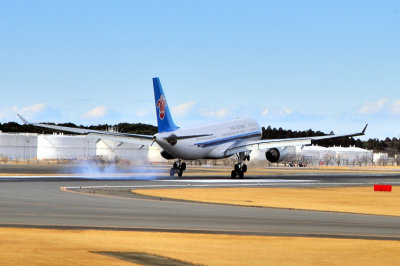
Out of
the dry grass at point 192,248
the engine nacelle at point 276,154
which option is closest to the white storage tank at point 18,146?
the engine nacelle at point 276,154

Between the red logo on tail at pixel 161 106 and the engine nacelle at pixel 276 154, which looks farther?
the engine nacelle at pixel 276 154

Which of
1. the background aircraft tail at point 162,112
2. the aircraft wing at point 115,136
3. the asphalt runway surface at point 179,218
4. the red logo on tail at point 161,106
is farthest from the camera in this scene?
the red logo on tail at point 161,106

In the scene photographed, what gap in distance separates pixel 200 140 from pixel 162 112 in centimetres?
530

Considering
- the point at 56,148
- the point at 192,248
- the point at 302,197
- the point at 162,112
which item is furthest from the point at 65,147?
the point at 192,248

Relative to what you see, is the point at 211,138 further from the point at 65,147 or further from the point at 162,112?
the point at 65,147

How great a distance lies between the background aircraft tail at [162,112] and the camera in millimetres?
80438

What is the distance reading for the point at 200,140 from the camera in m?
83.1

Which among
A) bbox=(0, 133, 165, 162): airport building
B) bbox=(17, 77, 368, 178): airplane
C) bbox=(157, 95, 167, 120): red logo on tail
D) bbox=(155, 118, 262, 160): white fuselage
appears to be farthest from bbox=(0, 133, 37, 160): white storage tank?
bbox=(157, 95, 167, 120): red logo on tail

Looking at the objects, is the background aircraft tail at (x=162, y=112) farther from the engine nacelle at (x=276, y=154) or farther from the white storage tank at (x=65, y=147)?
the white storage tank at (x=65, y=147)

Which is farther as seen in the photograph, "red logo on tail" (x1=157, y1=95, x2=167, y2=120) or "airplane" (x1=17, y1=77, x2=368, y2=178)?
"red logo on tail" (x1=157, y1=95, x2=167, y2=120)

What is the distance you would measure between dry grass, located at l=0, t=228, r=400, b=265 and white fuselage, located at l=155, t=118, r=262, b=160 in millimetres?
52689

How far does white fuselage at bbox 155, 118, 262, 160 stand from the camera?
3132 inches

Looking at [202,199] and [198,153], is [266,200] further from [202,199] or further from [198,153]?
[198,153]

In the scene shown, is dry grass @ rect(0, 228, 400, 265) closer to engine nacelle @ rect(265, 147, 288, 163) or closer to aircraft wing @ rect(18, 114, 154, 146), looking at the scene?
aircraft wing @ rect(18, 114, 154, 146)
